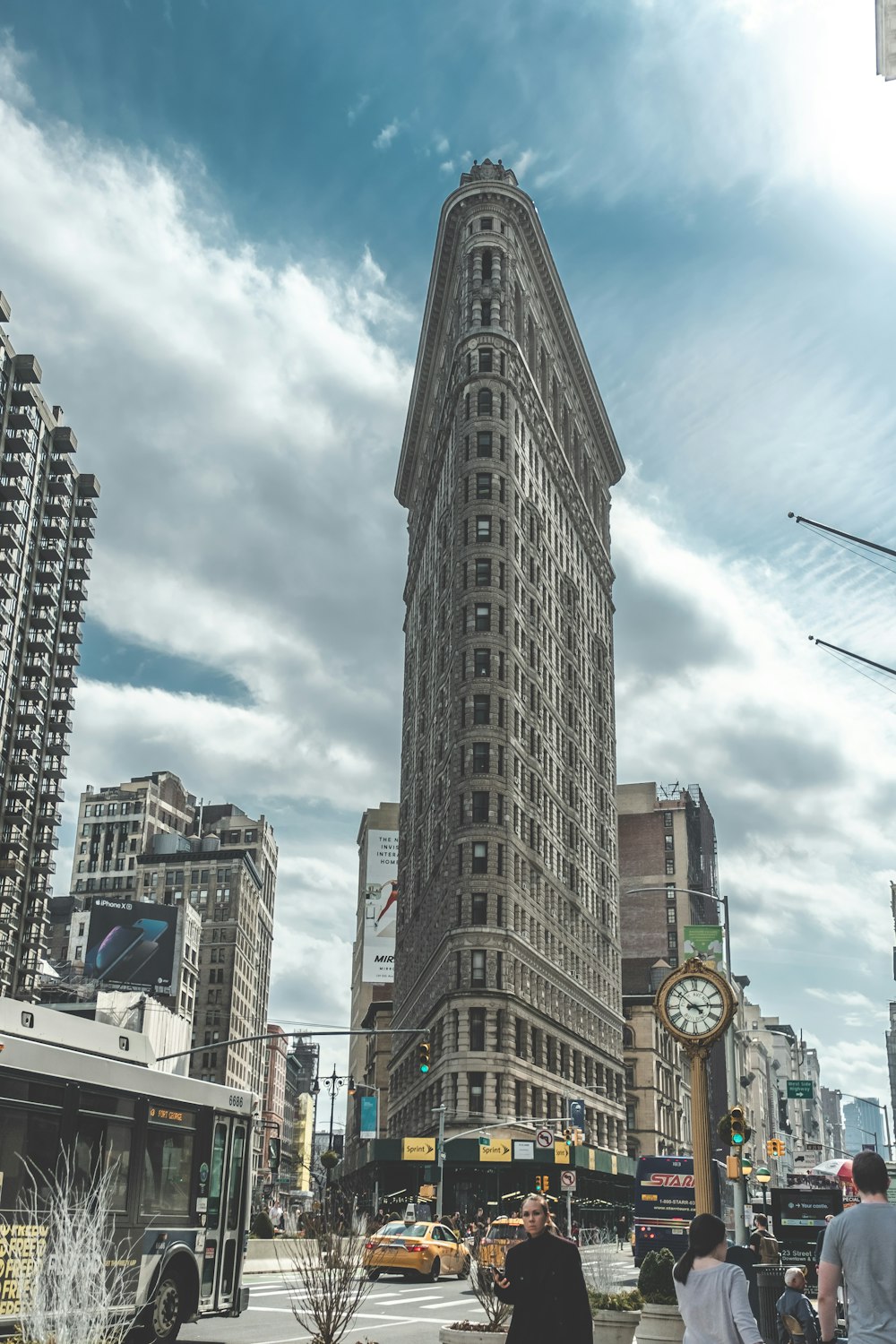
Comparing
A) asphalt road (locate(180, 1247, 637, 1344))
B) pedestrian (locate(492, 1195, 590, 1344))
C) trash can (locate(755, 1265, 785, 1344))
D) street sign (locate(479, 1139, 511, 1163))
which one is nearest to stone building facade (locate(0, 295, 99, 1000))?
street sign (locate(479, 1139, 511, 1163))

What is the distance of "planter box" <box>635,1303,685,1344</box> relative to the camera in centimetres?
1617

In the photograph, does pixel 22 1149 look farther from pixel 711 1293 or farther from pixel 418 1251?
pixel 418 1251

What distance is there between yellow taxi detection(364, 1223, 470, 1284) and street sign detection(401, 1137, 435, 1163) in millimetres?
40350

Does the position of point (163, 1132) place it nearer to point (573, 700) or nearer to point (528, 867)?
point (528, 867)

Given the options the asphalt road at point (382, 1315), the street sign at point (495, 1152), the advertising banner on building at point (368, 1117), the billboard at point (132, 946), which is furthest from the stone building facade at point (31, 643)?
the asphalt road at point (382, 1315)

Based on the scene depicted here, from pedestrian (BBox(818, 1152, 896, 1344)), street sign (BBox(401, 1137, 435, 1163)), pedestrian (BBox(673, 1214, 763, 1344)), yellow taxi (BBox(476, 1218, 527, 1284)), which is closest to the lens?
pedestrian (BBox(818, 1152, 896, 1344))

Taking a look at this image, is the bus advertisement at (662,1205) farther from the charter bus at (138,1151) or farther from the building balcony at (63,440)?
the building balcony at (63,440)

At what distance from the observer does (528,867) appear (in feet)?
290

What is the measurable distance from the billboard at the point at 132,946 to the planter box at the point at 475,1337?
11238 cm

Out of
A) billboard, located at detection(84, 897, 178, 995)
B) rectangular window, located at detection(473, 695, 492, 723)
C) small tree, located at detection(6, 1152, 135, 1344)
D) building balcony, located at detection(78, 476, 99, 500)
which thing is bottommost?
small tree, located at detection(6, 1152, 135, 1344)

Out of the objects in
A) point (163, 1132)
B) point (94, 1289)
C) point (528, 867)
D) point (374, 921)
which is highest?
point (374, 921)

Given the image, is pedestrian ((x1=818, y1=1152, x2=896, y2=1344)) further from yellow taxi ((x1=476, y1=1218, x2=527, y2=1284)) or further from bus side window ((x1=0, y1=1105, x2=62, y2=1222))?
bus side window ((x1=0, y1=1105, x2=62, y2=1222))

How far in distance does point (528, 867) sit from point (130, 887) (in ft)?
368

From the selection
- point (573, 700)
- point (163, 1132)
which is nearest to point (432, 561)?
point (573, 700)
